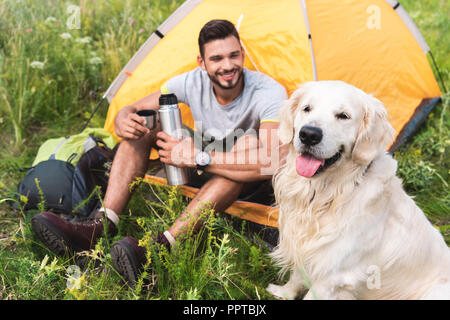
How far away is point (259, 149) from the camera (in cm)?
245

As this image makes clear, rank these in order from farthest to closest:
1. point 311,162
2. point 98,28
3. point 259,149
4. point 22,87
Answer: point 98,28, point 22,87, point 259,149, point 311,162

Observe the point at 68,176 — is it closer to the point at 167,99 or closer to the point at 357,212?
the point at 167,99

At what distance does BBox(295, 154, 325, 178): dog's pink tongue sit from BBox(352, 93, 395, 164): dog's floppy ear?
0.60ft

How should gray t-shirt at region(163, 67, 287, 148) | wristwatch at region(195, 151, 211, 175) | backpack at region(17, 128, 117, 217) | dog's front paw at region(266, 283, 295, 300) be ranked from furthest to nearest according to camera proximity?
backpack at region(17, 128, 117, 217) < gray t-shirt at region(163, 67, 287, 148) < wristwatch at region(195, 151, 211, 175) < dog's front paw at region(266, 283, 295, 300)

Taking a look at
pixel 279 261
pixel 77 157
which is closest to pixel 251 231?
pixel 279 261

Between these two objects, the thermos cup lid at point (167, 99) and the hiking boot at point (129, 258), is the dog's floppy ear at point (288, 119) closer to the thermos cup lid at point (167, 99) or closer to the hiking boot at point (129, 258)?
the thermos cup lid at point (167, 99)

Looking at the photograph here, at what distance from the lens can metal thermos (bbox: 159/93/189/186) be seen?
8.17 feet

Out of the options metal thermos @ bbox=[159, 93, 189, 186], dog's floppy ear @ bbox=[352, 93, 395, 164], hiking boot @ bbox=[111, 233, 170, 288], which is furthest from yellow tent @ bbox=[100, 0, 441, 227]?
dog's floppy ear @ bbox=[352, 93, 395, 164]

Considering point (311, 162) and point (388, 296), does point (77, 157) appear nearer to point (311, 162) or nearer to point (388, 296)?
point (311, 162)

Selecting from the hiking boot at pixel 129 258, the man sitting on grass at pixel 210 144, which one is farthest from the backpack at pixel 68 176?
the hiking boot at pixel 129 258

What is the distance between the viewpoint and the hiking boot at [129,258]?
2.10 m

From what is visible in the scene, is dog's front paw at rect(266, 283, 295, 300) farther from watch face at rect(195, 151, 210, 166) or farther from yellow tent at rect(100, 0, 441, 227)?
watch face at rect(195, 151, 210, 166)
